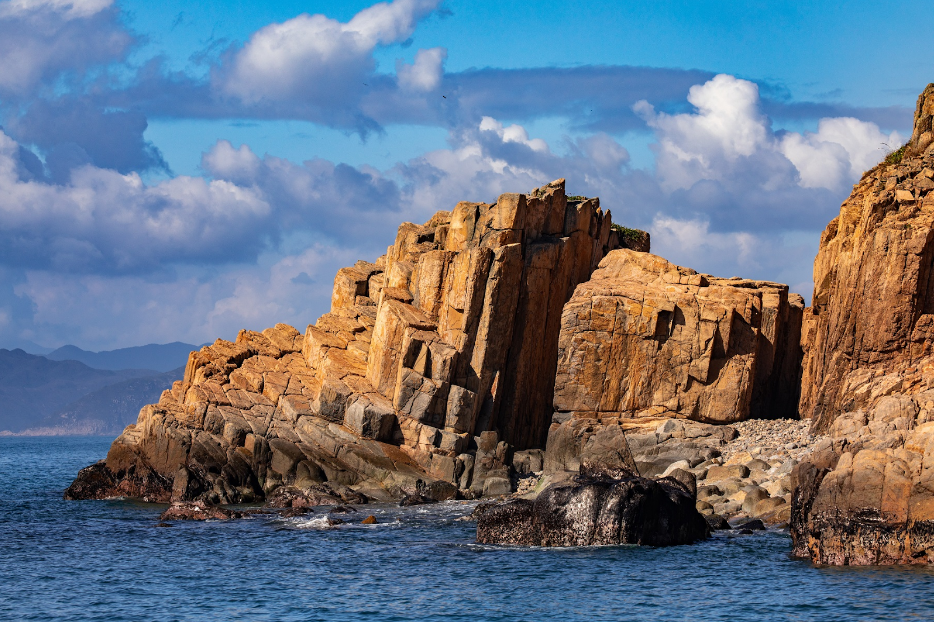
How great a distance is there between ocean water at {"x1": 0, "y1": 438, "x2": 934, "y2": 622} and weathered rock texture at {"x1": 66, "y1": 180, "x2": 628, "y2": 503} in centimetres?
1055

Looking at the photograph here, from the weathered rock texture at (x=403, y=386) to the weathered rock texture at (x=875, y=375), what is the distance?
1721cm

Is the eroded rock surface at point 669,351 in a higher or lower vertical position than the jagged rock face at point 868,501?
higher

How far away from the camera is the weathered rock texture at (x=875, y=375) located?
32.6 meters

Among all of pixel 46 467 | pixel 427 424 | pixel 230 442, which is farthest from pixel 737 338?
pixel 46 467

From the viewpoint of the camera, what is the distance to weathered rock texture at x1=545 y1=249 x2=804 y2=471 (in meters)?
61.8

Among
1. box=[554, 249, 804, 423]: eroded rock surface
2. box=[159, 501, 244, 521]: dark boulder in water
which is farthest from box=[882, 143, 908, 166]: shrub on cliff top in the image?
box=[159, 501, 244, 521]: dark boulder in water

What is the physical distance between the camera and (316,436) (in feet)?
192

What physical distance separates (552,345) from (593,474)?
88.3 ft

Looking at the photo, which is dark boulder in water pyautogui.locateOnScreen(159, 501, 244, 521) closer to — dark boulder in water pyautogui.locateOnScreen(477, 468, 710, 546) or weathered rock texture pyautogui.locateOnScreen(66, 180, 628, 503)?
weathered rock texture pyautogui.locateOnScreen(66, 180, 628, 503)

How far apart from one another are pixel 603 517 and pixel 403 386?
24.6 meters

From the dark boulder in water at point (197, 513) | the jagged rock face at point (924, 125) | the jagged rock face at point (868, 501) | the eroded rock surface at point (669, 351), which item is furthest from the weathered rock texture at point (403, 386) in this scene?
the jagged rock face at point (868, 501)

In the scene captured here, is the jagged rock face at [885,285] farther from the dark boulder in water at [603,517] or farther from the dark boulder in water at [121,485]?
the dark boulder in water at [121,485]

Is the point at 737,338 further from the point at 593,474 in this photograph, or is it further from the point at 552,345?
the point at 593,474

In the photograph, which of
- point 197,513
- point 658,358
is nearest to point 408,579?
point 197,513
